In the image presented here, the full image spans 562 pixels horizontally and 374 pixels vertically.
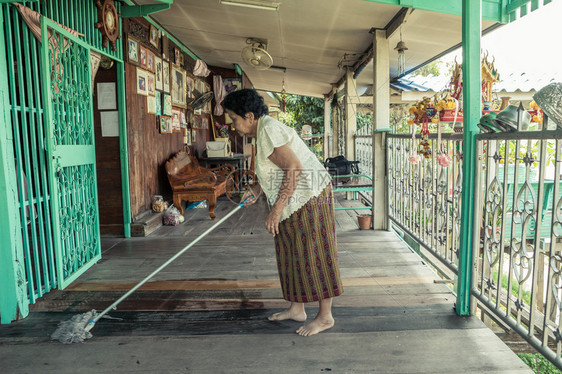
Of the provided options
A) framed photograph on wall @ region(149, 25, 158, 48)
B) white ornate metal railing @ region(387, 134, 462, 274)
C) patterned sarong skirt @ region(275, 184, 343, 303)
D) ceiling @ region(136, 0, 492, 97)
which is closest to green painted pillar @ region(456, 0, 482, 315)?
white ornate metal railing @ region(387, 134, 462, 274)

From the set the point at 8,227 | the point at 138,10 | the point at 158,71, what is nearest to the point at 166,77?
the point at 158,71

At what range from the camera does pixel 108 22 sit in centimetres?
406

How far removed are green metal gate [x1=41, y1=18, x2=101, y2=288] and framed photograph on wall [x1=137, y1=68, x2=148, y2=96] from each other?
1391 mm

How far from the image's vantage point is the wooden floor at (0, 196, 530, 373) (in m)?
2.06

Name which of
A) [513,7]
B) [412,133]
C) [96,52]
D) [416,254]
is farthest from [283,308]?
[513,7]

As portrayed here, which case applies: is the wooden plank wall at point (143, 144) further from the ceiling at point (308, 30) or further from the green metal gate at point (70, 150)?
the green metal gate at point (70, 150)

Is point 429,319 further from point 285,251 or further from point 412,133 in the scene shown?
point 412,133

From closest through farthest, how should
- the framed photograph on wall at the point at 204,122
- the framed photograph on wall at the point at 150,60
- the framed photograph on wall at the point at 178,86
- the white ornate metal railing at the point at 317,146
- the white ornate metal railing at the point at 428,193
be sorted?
1. the white ornate metal railing at the point at 428,193
2. the framed photograph on wall at the point at 150,60
3. the framed photograph on wall at the point at 178,86
4. the framed photograph on wall at the point at 204,122
5. the white ornate metal railing at the point at 317,146

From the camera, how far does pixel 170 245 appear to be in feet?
14.2

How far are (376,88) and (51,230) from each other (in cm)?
386

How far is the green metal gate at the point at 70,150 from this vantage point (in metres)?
2.94

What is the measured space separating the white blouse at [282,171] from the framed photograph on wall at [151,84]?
11.5ft

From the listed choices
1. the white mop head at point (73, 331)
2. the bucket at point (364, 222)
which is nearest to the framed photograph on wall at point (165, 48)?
the bucket at point (364, 222)

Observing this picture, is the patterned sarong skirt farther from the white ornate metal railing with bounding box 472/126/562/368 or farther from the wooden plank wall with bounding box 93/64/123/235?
the wooden plank wall with bounding box 93/64/123/235
